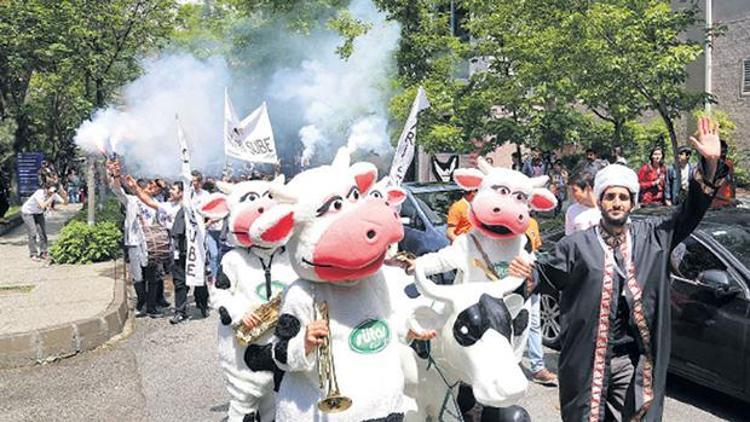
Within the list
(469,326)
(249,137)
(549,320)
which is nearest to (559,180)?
(249,137)

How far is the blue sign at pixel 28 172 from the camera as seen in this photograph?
1033 inches

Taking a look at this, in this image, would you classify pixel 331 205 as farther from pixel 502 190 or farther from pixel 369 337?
pixel 502 190

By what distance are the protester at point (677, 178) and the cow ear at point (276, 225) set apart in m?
8.72

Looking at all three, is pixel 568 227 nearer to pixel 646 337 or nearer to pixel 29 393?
pixel 646 337

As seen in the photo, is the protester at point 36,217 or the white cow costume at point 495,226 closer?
the white cow costume at point 495,226

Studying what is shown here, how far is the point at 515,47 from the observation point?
1226 cm

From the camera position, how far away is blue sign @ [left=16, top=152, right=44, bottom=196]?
26.2 m

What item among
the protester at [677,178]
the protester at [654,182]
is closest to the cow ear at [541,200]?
the protester at [677,178]

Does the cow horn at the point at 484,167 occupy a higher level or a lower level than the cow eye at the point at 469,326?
higher

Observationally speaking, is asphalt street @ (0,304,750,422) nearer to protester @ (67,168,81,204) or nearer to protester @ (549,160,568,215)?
protester @ (549,160,568,215)

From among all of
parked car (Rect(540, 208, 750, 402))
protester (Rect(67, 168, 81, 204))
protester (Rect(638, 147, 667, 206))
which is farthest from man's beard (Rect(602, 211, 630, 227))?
protester (Rect(67, 168, 81, 204))

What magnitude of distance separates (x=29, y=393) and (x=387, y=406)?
14.7 ft

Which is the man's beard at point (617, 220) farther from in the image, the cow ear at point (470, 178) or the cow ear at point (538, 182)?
the cow ear at point (470, 178)

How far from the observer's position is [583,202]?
558cm
